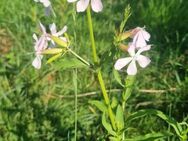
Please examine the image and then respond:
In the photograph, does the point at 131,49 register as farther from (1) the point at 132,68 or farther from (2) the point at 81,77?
(2) the point at 81,77

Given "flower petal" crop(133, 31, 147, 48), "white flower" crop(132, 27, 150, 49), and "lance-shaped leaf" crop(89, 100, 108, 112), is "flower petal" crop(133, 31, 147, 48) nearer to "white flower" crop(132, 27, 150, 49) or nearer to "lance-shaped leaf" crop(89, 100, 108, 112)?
"white flower" crop(132, 27, 150, 49)

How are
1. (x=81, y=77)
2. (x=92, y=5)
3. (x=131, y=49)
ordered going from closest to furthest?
1. (x=92, y=5)
2. (x=131, y=49)
3. (x=81, y=77)

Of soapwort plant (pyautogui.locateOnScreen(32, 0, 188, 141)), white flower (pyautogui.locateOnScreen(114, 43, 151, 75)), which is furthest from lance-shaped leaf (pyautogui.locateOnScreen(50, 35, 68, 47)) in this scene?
white flower (pyautogui.locateOnScreen(114, 43, 151, 75))

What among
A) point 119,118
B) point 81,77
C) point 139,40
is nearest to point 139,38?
point 139,40

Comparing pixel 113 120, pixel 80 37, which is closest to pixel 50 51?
pixel 113 120

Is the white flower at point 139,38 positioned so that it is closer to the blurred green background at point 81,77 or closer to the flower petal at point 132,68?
the flower petal at point 132,68

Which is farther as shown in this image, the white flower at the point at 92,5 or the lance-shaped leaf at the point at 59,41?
the lance-shaped leaf at the point at 59,41

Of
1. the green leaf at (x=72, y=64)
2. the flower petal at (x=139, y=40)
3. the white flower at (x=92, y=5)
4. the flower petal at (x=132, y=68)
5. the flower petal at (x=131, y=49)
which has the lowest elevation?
the flower petal at (x=132, y=68)

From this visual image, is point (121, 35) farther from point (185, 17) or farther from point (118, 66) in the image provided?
point (185, 17)

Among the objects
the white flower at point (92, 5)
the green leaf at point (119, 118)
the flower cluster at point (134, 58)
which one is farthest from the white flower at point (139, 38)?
the green leaf at point (119, 118)
